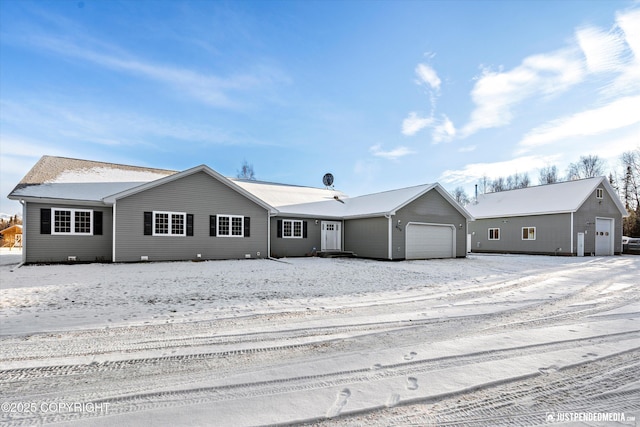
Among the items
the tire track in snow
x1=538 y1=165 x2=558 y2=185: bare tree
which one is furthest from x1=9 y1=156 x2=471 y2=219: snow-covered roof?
x1=538 y1=165 x2=558 y2=185: bare tree

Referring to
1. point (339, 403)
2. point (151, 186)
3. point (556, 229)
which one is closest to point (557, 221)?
point (556, 229)

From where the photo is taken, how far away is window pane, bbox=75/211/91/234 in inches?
528

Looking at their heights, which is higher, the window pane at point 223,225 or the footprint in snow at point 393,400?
the window pane at point 223,225

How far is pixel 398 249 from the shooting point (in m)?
17.4

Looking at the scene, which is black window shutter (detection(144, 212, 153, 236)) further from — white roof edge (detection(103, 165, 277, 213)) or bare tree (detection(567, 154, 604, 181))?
bare tree (detection(567, 154, 604, 181))

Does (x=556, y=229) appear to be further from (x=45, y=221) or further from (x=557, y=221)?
(x=45, y=221)

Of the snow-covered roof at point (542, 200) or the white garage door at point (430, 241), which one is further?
the snow-covered roof at point (542, 200)

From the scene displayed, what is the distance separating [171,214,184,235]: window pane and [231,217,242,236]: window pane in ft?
7.65

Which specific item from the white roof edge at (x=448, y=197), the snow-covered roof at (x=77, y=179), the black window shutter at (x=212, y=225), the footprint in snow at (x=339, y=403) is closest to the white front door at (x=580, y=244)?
the white roof edge at (x=448, y=197)

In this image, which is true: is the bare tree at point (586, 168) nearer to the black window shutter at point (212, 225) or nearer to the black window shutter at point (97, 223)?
the black window shutter at point (212, 225)

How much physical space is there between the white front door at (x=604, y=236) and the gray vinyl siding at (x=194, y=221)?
24.5 meters

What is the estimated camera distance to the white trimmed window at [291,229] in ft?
60.2

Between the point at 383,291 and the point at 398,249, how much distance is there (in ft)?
30.5

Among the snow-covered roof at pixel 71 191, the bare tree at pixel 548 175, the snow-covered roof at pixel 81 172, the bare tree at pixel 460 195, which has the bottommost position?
the snow-covered roof at pixel 71 191
